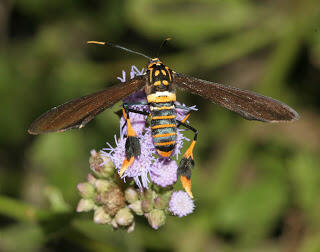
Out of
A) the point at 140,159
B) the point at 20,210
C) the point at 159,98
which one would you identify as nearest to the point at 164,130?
the point at 159,98

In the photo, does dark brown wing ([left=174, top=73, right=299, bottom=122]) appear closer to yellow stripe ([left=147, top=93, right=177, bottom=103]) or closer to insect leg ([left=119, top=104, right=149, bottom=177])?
yellow stripe ([left=147, top=93, right=177, bottom=103])

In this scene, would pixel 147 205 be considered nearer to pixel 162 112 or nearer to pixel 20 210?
pixel 162 112

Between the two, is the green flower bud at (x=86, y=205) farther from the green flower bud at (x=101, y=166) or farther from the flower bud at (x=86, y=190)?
the green flower bud at (x=101, y=166)

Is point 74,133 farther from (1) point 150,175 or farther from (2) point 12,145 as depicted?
(1) point 150,175

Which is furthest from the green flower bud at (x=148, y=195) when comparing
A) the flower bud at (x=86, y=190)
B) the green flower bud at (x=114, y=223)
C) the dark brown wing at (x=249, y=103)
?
the dark brown wing at (x=249, y=103)

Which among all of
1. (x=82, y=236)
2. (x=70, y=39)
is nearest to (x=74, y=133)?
(x=70, y=39)

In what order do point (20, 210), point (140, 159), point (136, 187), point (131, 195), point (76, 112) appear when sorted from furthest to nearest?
point (20, 210)
point (136, 187)
point (131, 195)
point (140, 159)
point (76, 112)

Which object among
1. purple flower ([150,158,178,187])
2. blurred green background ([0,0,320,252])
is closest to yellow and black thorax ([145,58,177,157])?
purple flower ([150,158,178,187])
